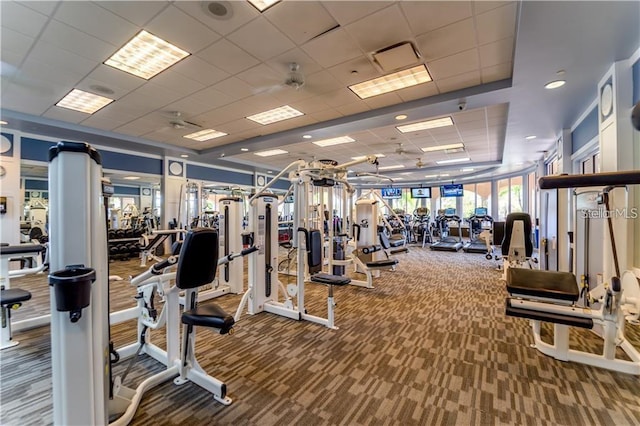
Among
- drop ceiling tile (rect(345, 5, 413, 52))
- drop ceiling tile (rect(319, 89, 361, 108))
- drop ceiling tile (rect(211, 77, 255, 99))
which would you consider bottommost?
drop ceiling tile (rect(319, 89, 361, 108))

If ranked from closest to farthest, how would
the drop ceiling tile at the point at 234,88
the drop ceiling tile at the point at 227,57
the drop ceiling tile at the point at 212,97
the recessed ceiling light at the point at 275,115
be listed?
the drop ceiling tile at the point at 227,57, the drop ceiling tile at the point at 234,88, the drop ceiling tile at the point at 212,97, the recessed ceiling light at the point at 275,115

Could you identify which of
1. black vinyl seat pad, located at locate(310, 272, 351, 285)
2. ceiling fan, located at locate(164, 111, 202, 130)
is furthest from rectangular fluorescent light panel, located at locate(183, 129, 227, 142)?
black vinyl seat pad, located at locate(310, 272, 351, 285)

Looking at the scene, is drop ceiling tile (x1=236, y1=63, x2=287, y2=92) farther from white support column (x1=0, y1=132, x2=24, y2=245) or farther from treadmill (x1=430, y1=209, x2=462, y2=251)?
treadmill (x1=430, y1=209, x2=462, y2=251)

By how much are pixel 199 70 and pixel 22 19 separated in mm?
1582

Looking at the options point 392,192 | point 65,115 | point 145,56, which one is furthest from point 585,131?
point 392,192

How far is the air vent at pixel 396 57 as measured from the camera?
3121mm

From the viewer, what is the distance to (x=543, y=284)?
276 cm

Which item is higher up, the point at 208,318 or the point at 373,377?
the point at 208,318

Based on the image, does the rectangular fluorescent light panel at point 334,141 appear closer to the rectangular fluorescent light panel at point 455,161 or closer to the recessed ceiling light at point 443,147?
the recessed ceiling light at point 443,147

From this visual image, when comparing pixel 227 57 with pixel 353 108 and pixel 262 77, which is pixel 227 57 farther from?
pixel 353 108

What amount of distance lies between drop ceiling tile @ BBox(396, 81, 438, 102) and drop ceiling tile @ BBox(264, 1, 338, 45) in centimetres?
181

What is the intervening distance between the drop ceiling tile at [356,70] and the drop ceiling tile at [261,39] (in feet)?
2.38

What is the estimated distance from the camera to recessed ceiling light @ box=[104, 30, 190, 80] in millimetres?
3068

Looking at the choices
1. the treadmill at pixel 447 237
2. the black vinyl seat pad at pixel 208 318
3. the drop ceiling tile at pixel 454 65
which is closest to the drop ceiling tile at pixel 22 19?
the black vinyl seat pad at pixel 208 318
